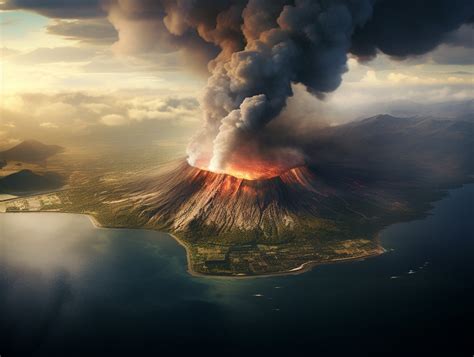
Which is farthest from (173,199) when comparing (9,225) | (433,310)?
(433,310)

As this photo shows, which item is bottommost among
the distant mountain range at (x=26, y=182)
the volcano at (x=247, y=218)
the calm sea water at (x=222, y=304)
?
the calm sea water at (x=222, y=304)

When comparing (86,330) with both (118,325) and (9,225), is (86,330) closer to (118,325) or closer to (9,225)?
(118,325)

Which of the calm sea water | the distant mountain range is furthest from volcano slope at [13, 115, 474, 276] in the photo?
the distant mountain range

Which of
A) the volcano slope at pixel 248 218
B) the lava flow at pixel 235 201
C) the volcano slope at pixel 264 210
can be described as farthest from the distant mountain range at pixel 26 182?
the lava flow at pixel 235 201

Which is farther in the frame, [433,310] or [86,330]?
[433,310]

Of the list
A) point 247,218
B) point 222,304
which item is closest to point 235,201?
point 247,218

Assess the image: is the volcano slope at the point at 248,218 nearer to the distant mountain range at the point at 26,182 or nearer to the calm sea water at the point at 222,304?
the calm sea water at the point at 222,304

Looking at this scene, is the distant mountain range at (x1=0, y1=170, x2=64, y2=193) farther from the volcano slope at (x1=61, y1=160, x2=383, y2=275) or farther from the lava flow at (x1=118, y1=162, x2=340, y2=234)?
the lava flow at (x1=118, y1=162, x2=340, y2=234)
